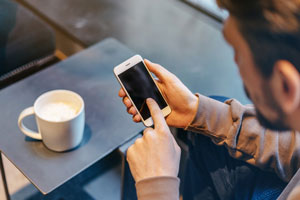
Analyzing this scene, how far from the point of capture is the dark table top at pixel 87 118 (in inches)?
37.2

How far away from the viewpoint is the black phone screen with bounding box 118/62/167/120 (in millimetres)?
925

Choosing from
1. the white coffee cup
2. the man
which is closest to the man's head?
the man

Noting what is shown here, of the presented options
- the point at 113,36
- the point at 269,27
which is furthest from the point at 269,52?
the point at 113,36

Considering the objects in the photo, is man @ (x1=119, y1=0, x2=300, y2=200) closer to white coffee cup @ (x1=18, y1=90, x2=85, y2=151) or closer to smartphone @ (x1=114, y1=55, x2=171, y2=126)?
smartphone @ (x1=114, y1=55, x2=171, y2=126)

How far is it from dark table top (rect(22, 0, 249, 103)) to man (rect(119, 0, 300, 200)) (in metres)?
0.45

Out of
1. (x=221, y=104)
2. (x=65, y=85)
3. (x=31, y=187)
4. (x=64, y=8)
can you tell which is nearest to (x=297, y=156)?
(x=221, y=104)

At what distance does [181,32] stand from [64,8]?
0.52 metres

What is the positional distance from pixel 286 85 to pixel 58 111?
0.57 m

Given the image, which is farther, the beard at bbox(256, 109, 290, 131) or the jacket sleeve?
the jacket sleeve

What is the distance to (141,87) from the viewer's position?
0.93 m

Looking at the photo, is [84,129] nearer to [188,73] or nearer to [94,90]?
[94,90]

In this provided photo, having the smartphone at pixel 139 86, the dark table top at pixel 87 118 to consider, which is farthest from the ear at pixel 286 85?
the dark table top at pixel 87 118

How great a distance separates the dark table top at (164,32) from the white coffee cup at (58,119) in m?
0.54

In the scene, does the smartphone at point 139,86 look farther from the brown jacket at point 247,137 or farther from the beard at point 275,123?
the beard at point 275,123
